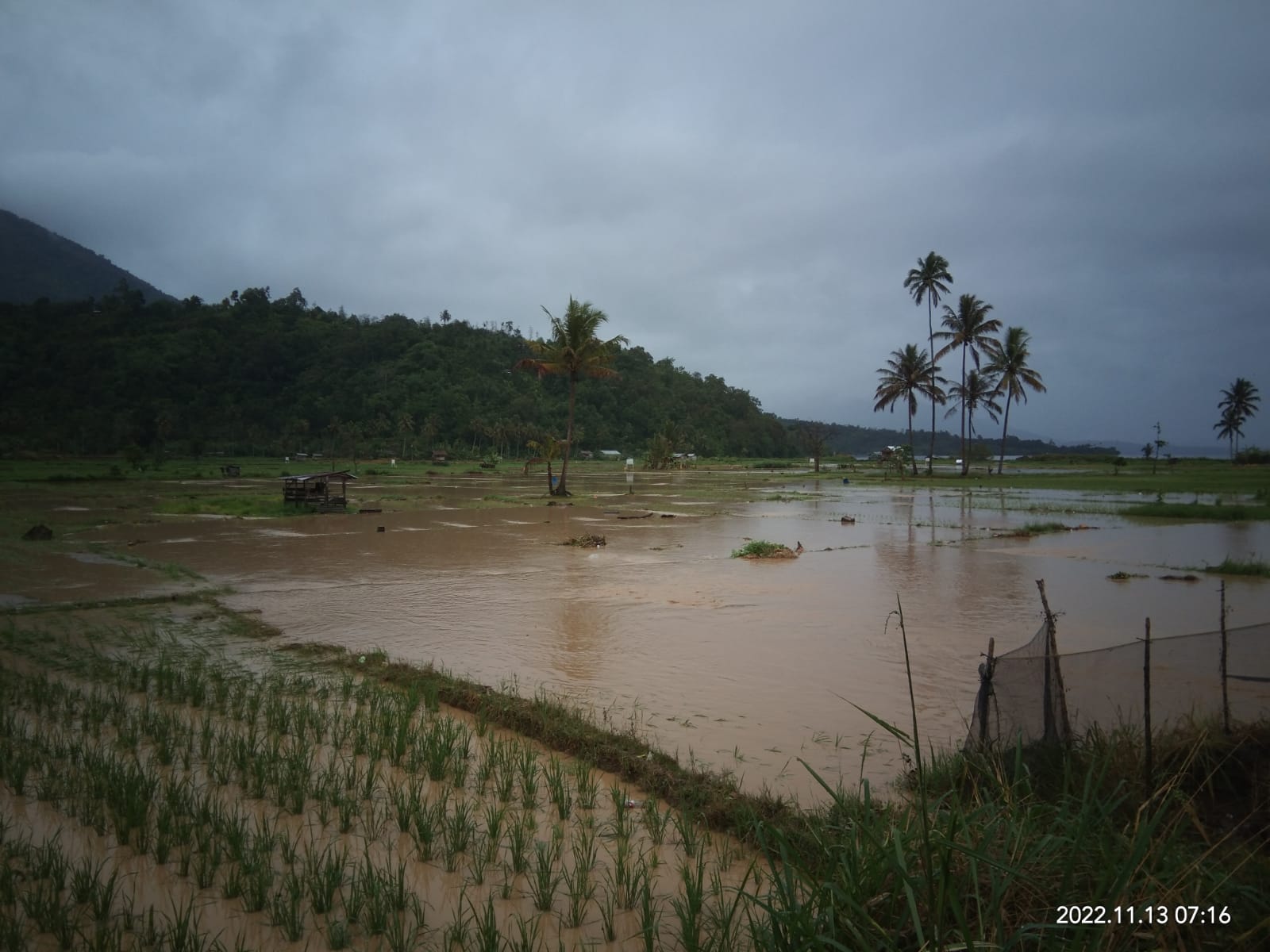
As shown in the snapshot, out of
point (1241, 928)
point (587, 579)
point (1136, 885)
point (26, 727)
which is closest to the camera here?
point (1241, 928)

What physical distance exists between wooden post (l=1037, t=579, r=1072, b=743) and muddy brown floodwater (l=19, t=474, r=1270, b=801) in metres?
1.03

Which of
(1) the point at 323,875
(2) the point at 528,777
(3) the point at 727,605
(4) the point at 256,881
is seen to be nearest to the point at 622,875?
(2) the point at 528,777

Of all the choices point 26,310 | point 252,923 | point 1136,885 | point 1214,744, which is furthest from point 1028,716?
point 26,310

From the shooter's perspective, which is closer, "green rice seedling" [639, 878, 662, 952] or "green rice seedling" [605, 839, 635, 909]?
"green rice seedling" [639, 878, 662, 952]

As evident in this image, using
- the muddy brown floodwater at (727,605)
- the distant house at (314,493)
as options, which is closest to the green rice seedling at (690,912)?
the muddy brown floodwater at (727,605)

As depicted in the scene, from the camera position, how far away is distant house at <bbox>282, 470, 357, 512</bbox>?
1053 inches

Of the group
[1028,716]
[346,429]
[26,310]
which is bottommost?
[1028,716]

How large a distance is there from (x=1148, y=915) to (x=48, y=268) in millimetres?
242232

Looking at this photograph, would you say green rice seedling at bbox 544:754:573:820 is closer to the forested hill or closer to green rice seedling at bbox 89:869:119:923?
green rice seedling at bbox 89:869:119:923

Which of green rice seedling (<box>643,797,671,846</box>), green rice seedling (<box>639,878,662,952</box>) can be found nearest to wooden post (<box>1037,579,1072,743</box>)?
green rice seedling (<box>643,797,671,846</box>)

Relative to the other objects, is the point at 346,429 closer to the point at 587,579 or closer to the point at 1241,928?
the point at 587,579

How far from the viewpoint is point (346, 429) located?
264 ft

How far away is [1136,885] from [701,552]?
584 inches

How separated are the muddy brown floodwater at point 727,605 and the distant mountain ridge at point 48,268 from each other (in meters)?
187
